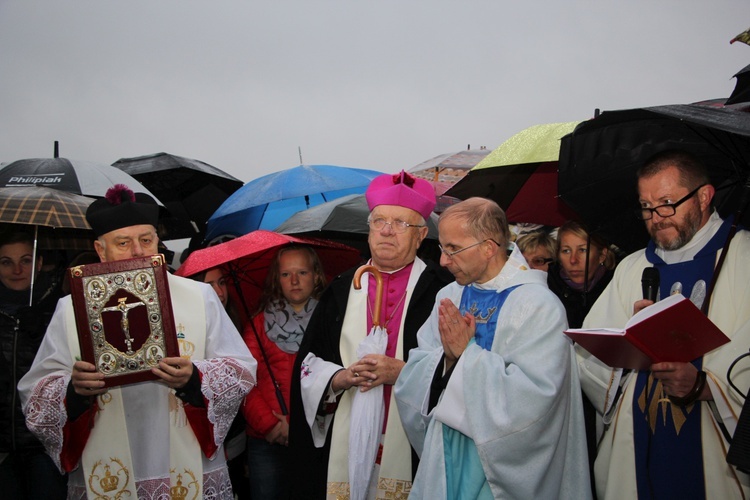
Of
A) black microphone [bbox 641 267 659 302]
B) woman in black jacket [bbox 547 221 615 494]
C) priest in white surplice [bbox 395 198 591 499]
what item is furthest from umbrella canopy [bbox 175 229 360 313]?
black microphone [bbox 641 267 659 302]

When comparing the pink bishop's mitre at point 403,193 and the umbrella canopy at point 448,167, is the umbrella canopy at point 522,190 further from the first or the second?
the pink bishop's mitre at point 403,193

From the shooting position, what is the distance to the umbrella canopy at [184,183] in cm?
793

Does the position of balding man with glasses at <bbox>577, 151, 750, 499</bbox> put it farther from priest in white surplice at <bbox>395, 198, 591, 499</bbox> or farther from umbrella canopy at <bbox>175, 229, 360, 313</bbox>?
umbrella canopy at <bbox>175, 229, 360, 313</bbox>

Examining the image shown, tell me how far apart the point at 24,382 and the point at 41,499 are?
981 millimetres

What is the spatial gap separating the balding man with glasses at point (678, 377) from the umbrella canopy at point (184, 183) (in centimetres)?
568

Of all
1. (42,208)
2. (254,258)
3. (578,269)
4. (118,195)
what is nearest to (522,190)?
(578,269)

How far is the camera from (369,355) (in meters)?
3.58

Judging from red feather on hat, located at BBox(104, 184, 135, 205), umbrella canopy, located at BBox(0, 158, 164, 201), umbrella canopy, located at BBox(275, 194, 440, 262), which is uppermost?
umbrella canopy, located at BBox(0, 158, 164, 201)

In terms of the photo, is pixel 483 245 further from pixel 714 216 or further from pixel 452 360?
pixel 714 216

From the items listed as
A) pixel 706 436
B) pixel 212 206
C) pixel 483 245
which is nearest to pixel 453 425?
pixel 483 245

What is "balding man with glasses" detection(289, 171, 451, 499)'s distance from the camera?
3.64m

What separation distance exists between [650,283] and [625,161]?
94 cm

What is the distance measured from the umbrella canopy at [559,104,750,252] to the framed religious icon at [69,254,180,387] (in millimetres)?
2532

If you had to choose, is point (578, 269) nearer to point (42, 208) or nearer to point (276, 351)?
point (276, 351)
